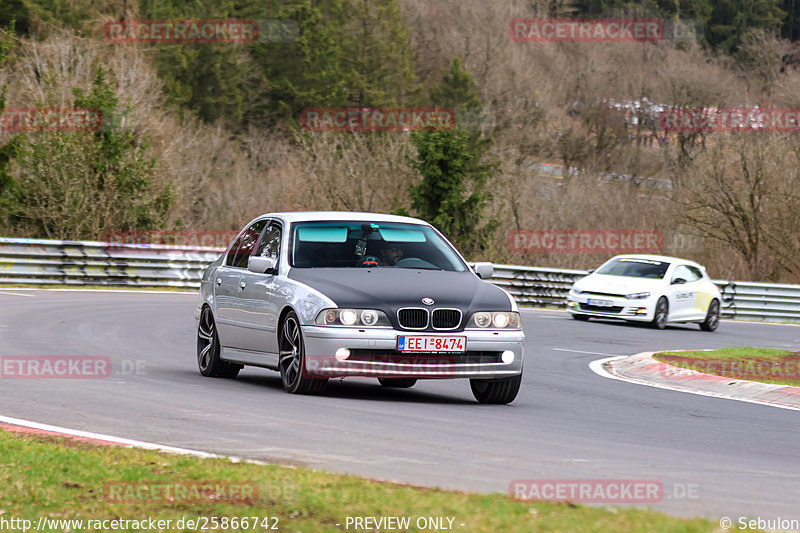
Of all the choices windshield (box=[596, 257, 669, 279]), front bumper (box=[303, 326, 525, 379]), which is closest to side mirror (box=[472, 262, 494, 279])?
front bumper (box=[303, 326, 525, 379])

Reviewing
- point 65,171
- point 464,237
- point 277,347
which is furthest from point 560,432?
point 464,237

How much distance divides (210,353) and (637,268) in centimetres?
1655

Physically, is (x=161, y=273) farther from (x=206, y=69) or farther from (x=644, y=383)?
(x=206, y=69)

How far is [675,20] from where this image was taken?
97312mm

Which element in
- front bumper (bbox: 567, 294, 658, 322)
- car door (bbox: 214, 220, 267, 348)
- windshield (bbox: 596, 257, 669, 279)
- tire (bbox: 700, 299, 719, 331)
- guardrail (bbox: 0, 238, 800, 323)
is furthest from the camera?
guardrail (bbox: 0, 238, 800, 323)

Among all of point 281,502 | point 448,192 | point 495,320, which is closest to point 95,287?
point 448,192

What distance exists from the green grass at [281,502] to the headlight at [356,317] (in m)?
3.44

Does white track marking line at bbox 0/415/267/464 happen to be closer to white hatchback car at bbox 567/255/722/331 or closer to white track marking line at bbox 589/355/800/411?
white track marking line at bbox 589/355/800/411

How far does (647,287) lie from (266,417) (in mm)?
18360

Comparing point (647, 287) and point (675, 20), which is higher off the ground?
point (675, 20)

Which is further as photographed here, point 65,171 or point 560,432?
point 65,171

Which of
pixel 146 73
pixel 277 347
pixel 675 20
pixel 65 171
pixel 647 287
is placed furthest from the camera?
pixel 675 20

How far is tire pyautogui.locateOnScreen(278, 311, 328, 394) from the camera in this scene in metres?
10.9

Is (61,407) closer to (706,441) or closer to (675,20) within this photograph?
(706,441)
